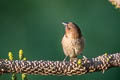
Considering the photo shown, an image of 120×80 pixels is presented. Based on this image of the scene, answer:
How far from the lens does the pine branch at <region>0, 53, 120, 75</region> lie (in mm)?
1499

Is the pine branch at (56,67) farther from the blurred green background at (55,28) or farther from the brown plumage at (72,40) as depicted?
the blurred green background at (55,28)

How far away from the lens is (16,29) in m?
6.25

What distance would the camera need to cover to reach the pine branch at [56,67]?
1499 mm

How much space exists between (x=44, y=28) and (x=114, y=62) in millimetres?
4716

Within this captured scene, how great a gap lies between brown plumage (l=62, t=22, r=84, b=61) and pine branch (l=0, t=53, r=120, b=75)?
0.21m

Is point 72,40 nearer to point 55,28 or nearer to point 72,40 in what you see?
point 72,40

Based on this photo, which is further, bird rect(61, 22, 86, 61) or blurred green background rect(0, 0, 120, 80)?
blurred green background rect(0, 0, 120, 80)

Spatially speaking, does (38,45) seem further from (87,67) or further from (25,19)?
(87,67)

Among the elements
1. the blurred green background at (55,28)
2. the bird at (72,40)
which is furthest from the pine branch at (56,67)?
the blurred green background at (55,28)

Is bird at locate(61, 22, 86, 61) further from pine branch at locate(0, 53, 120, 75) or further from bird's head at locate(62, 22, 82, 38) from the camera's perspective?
pine branch at locate(0, 53, 120, 75)

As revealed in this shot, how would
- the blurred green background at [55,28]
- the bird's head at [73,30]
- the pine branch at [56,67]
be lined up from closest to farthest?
the pine branch at [56,67], the bird's head at [73,30], the blurred green background at [55,28]

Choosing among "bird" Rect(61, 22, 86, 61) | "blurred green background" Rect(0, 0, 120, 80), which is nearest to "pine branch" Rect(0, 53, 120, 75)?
"bird" Rect(61, 22, 86, 61)

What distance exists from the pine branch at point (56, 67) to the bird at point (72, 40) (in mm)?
203

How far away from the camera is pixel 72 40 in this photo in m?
1.84
